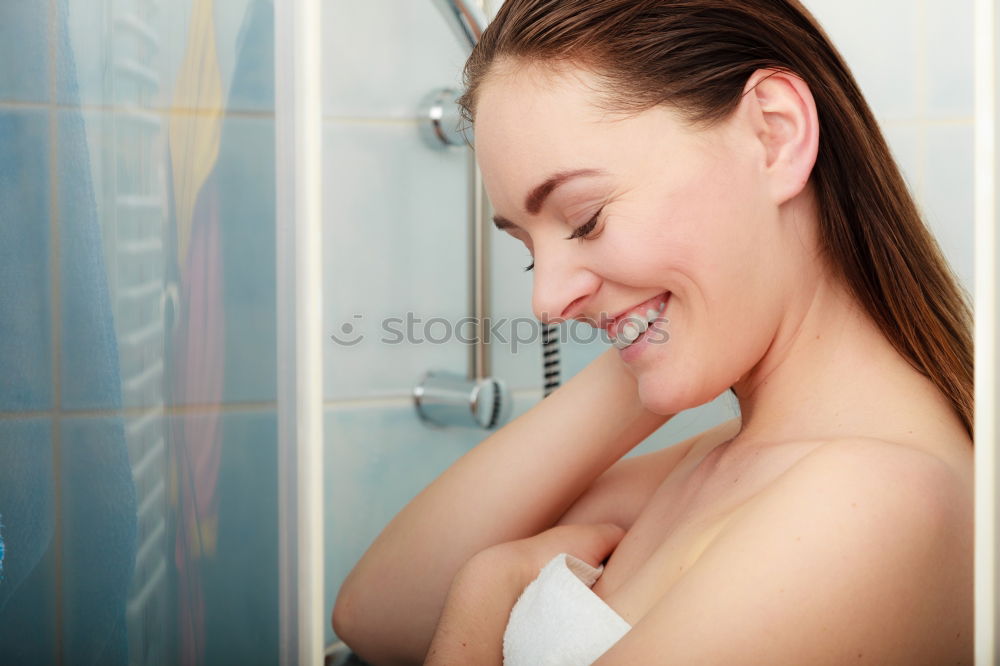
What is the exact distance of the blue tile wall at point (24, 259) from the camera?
2.12ft

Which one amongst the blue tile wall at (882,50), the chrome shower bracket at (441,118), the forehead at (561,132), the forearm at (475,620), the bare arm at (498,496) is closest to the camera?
the forehead at (561,132)

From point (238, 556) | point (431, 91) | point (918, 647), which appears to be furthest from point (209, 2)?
point (431, 91)

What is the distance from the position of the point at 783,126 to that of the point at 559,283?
0.22m

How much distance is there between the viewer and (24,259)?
2.13ft

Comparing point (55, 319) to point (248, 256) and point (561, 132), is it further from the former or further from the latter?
point (561, 132)

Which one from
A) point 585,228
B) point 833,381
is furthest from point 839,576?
point 585,228

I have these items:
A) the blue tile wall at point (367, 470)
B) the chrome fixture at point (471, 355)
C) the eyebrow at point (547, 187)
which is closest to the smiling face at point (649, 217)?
the eyebrow at point (547, 187)

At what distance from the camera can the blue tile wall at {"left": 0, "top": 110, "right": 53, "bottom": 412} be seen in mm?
646

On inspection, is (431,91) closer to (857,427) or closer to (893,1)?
(893,1)

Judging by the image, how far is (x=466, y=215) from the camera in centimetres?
146

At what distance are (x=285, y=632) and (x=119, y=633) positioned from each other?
16 centimetres

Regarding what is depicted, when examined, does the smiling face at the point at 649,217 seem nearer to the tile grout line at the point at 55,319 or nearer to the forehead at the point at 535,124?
the forehead at the point at 535,124

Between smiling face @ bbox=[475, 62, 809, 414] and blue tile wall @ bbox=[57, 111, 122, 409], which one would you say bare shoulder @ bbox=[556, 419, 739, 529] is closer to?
smiling face @ bbox=[475, 62, 809, 414]

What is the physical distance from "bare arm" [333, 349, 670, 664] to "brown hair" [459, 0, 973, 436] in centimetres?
30
